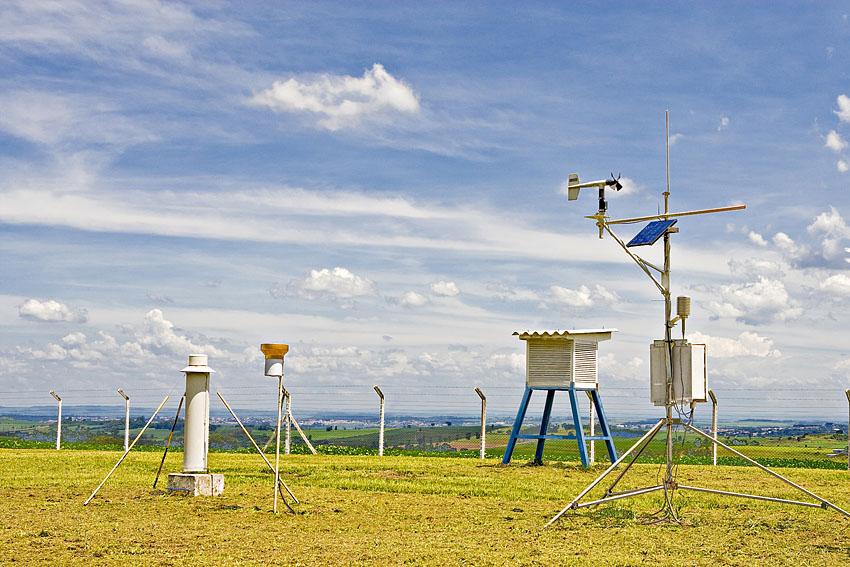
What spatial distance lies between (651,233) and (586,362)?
7610mm

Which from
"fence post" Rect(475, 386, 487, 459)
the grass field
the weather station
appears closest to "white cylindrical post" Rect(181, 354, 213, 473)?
the grass field

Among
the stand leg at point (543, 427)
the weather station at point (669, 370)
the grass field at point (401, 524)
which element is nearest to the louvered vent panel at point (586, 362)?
the stand leg at point (543, 427)

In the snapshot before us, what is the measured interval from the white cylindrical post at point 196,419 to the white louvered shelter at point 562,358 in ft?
23.4

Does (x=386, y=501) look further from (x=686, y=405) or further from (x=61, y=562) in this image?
(x=61, y=562)

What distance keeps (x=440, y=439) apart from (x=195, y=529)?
1566 centimetres

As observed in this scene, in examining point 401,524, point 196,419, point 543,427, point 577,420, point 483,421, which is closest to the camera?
point 401,524

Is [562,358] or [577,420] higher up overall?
[562,358]

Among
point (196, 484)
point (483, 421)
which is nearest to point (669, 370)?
point (196, 484)

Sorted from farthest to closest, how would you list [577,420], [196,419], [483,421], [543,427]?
[483,421] < [543,427] < [577,420] < [196,419]

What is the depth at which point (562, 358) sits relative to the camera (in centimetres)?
1877

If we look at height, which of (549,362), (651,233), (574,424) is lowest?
(574,424)

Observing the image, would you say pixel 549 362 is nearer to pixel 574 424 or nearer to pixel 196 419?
pixel 574 424

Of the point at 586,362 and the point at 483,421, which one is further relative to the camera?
the point at 483,421

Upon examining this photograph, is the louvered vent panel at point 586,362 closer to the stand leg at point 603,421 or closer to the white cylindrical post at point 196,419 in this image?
the stand leg at point 603,421
